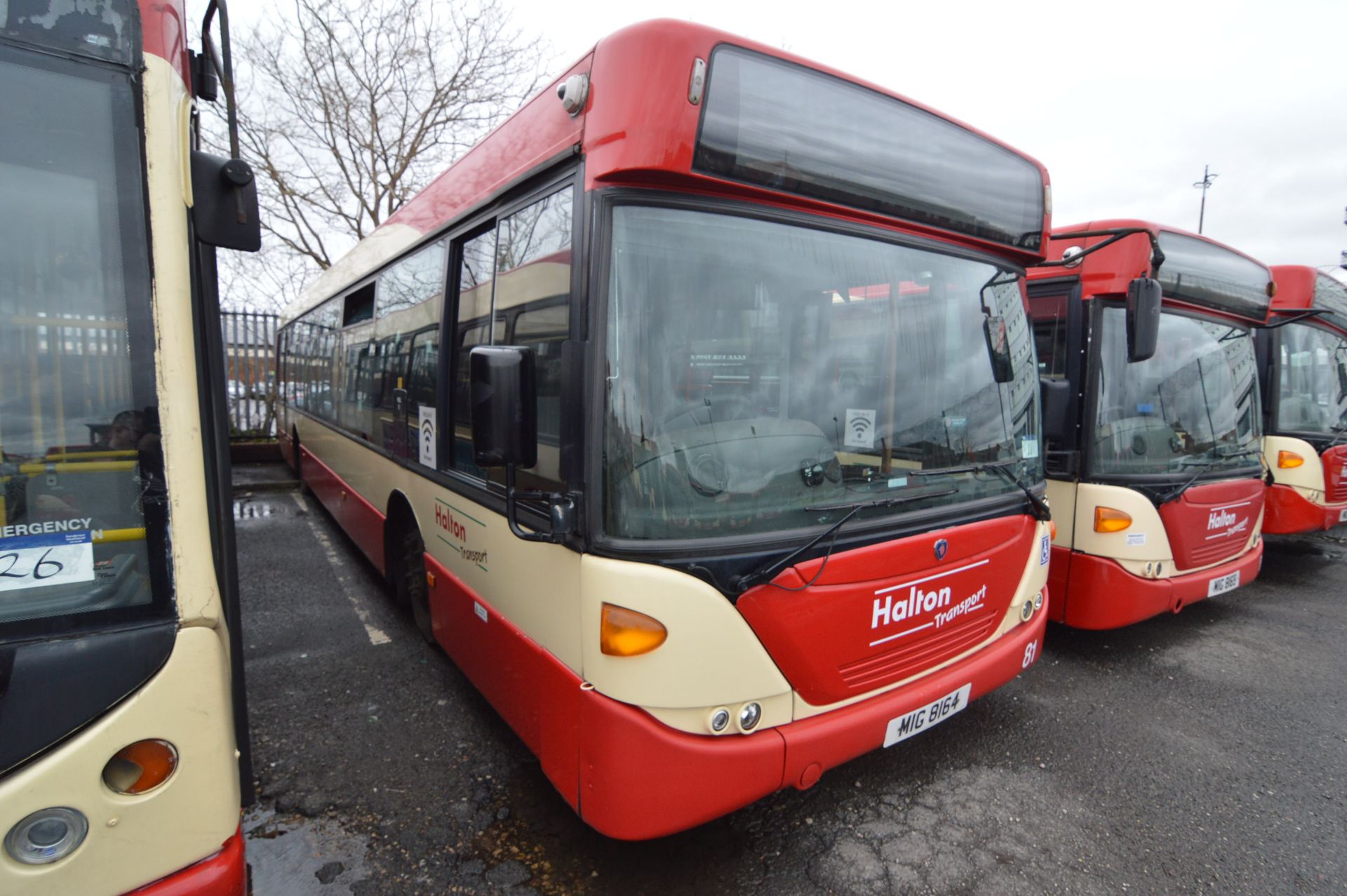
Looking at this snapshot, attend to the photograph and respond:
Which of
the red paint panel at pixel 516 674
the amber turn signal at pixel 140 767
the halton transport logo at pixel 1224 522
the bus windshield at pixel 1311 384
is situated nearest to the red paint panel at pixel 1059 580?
the halton transport logo at pixel 1224 522

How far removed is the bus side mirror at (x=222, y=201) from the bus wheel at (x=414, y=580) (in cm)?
262

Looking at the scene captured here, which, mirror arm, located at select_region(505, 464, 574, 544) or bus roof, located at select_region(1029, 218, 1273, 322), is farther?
bus roof, located at select_region(1029, 218, 1273, 322)

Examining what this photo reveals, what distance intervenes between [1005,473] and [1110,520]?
1.72 metres

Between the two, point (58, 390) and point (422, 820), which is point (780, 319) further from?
point (422, 820)

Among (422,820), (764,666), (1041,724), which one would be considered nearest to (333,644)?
(422,820)

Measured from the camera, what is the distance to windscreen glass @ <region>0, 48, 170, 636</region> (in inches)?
55.3

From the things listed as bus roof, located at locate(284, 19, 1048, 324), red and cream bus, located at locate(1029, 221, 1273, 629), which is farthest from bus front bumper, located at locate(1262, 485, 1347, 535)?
bus roof, located at locate(284, 19, 1048, 324)

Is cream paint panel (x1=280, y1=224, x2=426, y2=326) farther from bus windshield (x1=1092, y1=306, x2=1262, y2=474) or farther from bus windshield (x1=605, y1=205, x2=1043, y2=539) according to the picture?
bus windshield (x1=1092, y1=306, x2=1262, y2=474)

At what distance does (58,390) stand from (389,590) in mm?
4486

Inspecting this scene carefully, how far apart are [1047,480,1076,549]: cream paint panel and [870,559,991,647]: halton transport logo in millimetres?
1924

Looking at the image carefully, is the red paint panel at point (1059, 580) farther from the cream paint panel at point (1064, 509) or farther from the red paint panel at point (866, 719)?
the red paint panel at point (866, 719)

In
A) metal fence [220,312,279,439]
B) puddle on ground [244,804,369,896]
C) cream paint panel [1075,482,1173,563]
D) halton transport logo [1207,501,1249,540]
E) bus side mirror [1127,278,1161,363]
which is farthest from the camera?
metal fence [220,312,279,439]

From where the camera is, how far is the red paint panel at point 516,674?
2.32 meters

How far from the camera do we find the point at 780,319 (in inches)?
93.3
